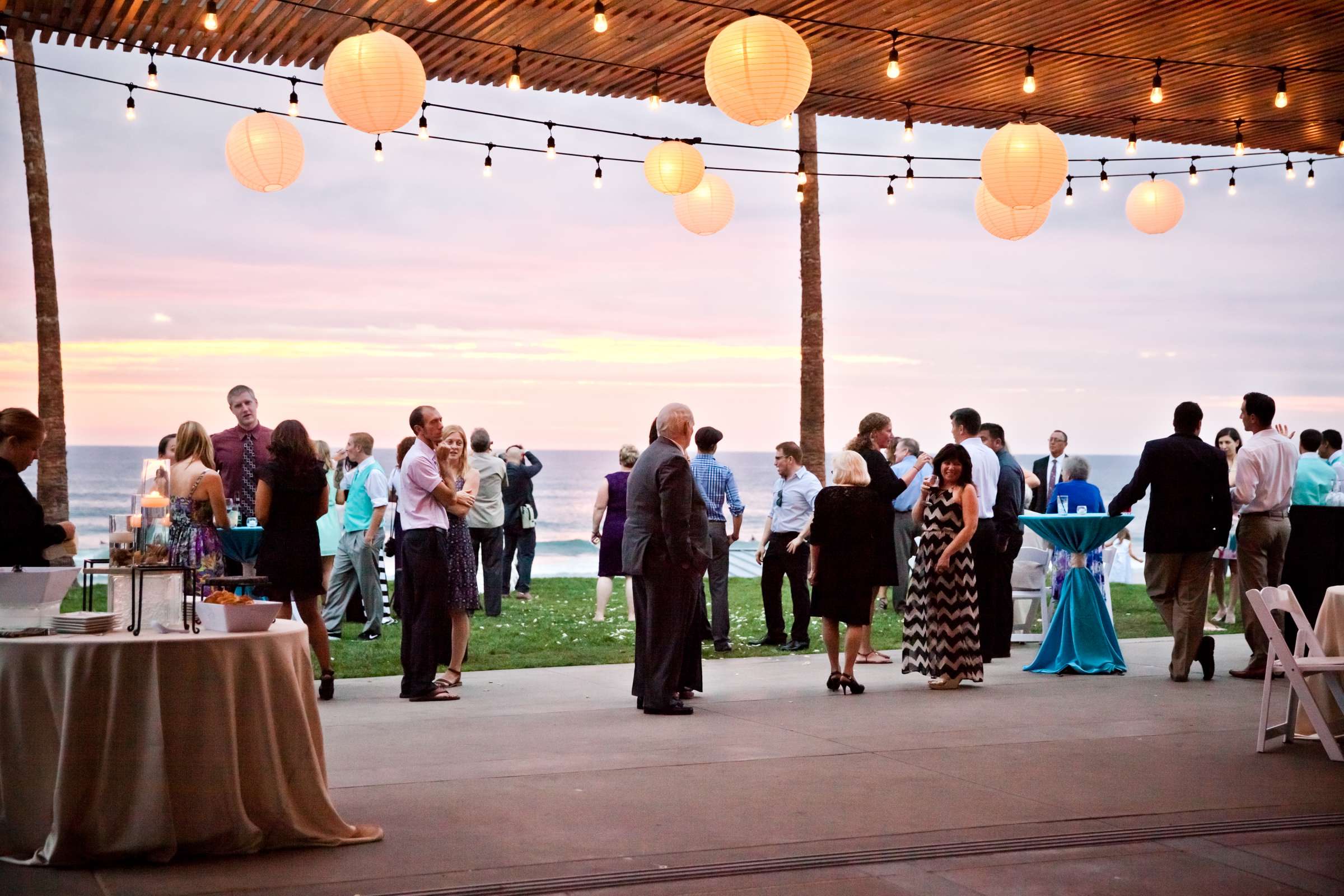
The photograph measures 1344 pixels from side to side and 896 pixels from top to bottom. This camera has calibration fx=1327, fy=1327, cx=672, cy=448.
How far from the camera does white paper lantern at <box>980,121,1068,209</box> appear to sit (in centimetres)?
747

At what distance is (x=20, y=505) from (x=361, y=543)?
19.8 feet

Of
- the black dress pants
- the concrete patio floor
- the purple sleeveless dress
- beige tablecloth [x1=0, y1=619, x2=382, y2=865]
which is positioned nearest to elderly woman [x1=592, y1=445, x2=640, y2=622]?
the purple sleeveless dress

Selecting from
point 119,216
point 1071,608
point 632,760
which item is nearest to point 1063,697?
point 1071,608

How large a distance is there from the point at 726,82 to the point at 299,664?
3.70m

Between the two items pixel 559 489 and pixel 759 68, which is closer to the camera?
pixel 759 68

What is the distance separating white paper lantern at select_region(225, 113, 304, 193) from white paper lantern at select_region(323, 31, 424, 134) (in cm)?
116

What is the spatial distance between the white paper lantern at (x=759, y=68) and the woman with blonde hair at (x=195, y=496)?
330 cm

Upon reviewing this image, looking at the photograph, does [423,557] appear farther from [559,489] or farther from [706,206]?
[559,489]

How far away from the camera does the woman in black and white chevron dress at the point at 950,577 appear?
820 cm

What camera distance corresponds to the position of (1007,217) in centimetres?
938

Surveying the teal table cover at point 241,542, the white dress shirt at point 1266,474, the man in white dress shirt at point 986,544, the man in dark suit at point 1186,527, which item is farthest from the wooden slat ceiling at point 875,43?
the teal table cover at point 241,542

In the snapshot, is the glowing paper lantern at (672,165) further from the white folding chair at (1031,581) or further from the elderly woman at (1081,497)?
the white folding chair at (1031,581)

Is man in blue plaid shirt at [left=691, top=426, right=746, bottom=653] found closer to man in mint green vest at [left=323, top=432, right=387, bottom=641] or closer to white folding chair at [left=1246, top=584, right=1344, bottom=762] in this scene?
man in mint green vest at [left=323, top=432, right=387, bottom=641]

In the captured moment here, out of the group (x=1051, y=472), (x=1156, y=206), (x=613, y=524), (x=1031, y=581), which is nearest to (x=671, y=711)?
(x=613, y=524)
